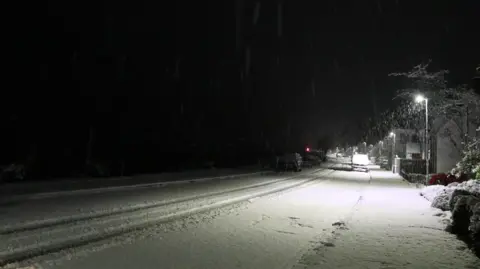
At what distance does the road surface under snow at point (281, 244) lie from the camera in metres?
7.67

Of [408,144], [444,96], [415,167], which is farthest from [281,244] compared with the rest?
[408,144]

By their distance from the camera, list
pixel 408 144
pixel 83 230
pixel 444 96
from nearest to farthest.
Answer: pixel 83 230, pixel 444 96, pixel 408 144

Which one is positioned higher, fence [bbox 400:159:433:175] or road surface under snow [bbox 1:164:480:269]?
fence [bbox 400:159:433:175]

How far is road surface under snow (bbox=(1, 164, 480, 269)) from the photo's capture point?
7.67 metres

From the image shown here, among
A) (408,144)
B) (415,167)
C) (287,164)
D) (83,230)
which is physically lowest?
(83,230)

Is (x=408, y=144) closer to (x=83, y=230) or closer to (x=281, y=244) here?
(x=281, y=244)

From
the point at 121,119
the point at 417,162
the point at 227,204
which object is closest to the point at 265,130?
the point at 417,162

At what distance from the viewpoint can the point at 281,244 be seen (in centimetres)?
943

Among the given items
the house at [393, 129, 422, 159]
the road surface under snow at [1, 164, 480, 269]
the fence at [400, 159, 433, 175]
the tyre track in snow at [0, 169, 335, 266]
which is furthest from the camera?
the house at [393, 129, 422, 159]

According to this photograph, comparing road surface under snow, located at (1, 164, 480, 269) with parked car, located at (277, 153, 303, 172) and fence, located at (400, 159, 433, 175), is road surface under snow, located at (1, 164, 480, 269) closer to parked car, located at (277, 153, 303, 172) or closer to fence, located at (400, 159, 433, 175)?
fence, located at (400, 159, 433, 175)

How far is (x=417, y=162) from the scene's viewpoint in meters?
40.3

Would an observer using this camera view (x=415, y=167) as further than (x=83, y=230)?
Yes

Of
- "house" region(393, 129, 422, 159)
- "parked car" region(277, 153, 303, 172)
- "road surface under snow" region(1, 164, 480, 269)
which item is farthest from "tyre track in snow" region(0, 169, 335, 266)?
"house" region(393, 129, 422, 159)

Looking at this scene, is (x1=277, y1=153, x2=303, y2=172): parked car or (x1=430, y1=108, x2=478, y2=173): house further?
(x1=277, y1=153, x2=303, y2=172): parked car
